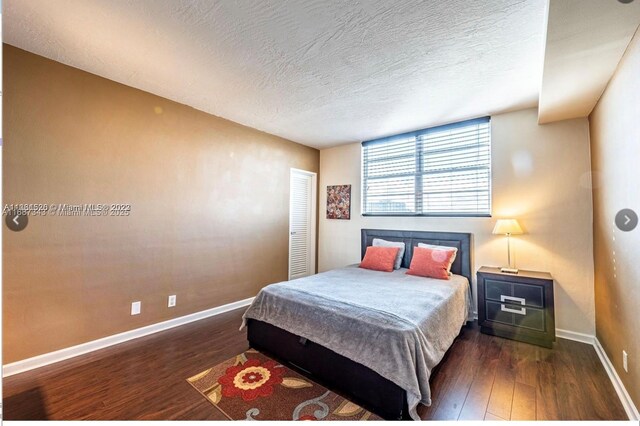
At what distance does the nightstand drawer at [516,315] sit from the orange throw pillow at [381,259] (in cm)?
114

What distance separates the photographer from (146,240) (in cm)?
318

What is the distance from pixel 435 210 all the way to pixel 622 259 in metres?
2.02

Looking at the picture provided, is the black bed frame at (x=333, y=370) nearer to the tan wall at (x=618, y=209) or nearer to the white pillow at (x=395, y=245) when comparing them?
the tan wall at (x=618, y=209)

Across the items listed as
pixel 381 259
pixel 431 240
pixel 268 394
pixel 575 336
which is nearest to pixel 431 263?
pixel 431 240

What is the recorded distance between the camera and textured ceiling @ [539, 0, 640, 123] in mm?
1730

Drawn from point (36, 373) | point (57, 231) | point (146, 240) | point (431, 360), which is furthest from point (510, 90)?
point (36, 373)

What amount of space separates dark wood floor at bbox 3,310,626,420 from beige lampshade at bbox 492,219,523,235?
1.12 meters

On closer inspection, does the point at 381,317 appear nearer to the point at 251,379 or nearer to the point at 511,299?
the point at 251,379

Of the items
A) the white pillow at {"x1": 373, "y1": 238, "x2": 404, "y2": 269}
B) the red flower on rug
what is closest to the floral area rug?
the red flower on rug

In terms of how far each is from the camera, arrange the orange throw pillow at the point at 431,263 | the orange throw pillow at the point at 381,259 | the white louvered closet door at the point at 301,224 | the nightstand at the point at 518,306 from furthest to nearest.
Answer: the white louvered closet door at the point at 301,224 → the orange throw pillow at the point at 381,259 → the orange throw pillow at the point at 431,263 → the nightstand at the point at 518,306

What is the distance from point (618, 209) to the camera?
2279 millimetres

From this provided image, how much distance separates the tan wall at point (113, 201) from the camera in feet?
8.13

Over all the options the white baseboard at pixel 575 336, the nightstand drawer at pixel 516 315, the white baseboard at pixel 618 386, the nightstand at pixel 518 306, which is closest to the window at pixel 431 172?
the nightstand at pixel 518 306

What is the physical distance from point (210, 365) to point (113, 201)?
1.82 meters
